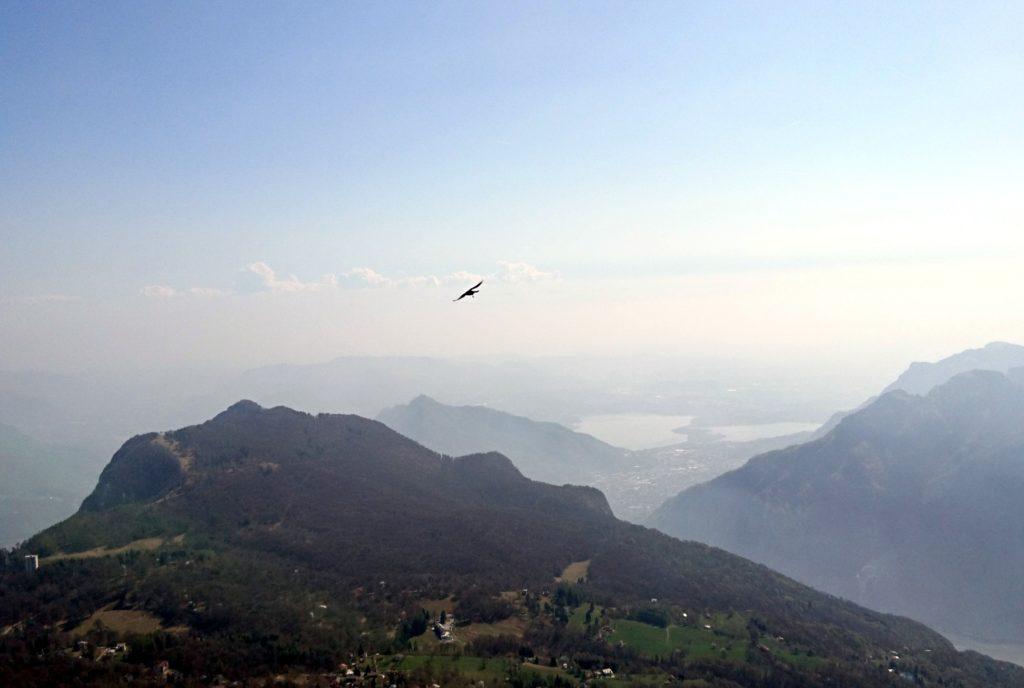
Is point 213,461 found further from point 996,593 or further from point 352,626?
point 996,593

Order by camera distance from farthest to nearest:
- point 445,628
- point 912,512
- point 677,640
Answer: point 912,512
point 677,640
point 445,628

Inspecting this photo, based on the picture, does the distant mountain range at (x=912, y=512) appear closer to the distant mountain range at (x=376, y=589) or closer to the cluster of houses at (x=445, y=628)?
the distant mountain range at (x=376, y=589)

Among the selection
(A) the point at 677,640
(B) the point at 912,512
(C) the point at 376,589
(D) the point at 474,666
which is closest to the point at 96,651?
(D) the point at 474,666

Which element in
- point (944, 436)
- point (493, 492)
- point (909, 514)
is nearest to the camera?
point (493, 492)

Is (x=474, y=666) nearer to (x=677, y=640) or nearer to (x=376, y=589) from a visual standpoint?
(x=376, y=589)

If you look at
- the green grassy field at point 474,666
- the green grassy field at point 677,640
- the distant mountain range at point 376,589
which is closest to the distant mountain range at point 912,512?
the distant mountain range at point 376,589

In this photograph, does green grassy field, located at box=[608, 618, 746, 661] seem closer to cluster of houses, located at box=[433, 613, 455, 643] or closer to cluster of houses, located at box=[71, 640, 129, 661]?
cluster of houses, located at box=[433, 613, 455, 643]

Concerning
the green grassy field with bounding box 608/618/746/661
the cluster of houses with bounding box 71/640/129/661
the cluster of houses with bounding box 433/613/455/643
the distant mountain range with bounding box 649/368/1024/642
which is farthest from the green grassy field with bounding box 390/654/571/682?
the distant mountain range with bounding box 649/368/1024/642

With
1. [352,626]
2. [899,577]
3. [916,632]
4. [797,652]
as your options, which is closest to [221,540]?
[352,626]
